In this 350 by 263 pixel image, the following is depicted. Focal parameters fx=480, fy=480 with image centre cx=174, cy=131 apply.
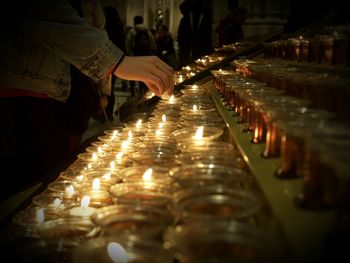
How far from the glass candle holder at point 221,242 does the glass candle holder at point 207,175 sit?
342 mm

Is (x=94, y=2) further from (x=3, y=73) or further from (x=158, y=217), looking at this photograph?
(x=158, y=217)

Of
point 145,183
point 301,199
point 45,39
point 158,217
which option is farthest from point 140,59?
point 301,199

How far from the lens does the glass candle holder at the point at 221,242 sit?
1162 millimetres

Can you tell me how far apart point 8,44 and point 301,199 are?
2106 mm

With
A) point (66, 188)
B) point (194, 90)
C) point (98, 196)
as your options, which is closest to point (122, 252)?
point (98, 196)

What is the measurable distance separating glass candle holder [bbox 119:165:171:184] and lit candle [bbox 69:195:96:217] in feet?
0.54

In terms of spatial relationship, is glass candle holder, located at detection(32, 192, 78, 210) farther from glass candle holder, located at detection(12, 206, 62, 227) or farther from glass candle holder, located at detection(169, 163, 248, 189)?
glass candle holder, located at detection(169, 163, 248, 189)

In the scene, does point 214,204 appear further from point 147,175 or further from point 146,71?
point 146,71

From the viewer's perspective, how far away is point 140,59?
2.90 m

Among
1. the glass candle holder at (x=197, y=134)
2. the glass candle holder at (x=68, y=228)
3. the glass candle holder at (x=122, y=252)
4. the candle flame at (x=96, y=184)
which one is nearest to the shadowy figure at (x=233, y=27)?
the glass candle holder at (x=197, y=134)

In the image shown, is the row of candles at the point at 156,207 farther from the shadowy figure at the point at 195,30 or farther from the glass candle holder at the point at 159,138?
the shadowy figure at the point at 195,30

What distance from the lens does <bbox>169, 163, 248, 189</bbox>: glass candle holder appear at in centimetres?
164

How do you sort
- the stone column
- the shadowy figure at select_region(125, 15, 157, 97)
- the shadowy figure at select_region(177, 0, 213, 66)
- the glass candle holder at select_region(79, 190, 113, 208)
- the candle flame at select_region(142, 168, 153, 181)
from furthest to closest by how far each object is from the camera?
the shadowy figure at select_region(125, 15, 157, 97) → the stone column → the shadowy figure at select_region(177, 0, 213, 66) → the glass candle holder at select_region(79, 190, 113, 208) → the candle flame at select_region(142, 168, 153, 181)

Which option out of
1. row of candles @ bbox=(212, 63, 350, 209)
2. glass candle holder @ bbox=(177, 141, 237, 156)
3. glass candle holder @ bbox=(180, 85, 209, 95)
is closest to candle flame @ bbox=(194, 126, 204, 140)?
glass candle holder @ bbox=(177, 141, 237, 156)
